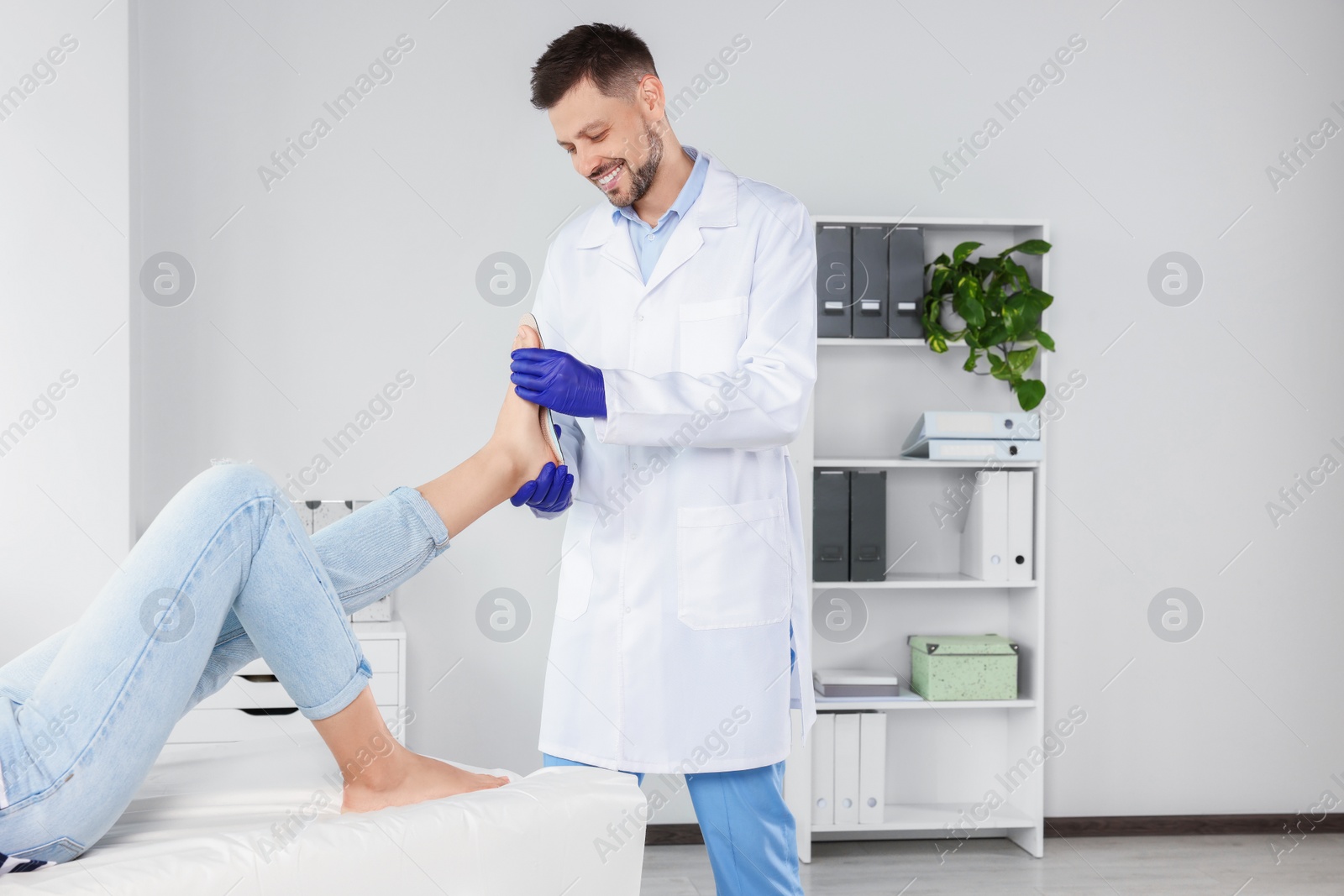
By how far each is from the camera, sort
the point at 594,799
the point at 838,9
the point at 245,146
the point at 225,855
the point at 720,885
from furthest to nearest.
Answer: the point at 838,9 < the point at 245,146 < the point at 720,885 < the point at 594,799 < the point at 225,855

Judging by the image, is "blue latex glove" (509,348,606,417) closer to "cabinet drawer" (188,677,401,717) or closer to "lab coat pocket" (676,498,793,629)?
"lab coat pocket" (676,498,793,629)

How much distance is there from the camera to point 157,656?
3.58 feet

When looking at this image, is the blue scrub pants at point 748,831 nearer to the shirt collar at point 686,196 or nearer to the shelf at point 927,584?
the shirt collar at point 686,196

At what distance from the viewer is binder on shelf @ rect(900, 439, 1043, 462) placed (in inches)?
105

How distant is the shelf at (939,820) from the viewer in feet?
8.78

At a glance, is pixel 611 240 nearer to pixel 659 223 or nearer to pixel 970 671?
pixel 659 223

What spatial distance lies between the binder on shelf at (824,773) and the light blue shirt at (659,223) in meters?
1.52

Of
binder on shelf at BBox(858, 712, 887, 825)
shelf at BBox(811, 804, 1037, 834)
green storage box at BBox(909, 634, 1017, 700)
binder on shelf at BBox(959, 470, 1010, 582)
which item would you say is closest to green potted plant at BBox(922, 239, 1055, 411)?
binder on shelf at BBox(959, 470, 1010, 582)

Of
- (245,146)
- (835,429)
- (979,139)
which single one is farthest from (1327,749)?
(245,146)

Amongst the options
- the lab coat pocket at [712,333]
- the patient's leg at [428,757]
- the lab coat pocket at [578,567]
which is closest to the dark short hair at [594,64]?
the lab coat pocket at [712,333]

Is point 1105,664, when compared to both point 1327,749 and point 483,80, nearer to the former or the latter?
point 1327,749

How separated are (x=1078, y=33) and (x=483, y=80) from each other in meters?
1.69

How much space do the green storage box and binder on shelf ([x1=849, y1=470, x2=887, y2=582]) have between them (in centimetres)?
28

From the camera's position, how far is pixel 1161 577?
2.96 m
